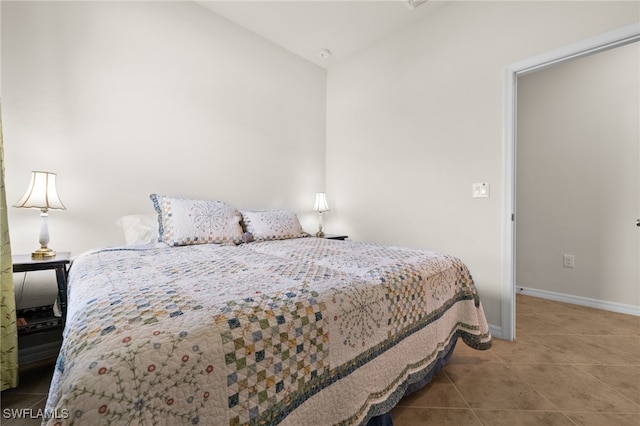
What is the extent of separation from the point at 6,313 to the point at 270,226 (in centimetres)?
153

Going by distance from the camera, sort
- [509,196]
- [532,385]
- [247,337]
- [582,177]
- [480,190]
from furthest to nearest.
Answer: [582,177]
[480,190]
[509,196]
[532,385]
[247,337]

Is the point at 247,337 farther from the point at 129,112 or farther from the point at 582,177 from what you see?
the point at 582,177

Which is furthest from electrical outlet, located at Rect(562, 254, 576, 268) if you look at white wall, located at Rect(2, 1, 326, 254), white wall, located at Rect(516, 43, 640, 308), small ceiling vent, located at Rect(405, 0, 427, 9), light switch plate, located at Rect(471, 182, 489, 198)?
white wall, located at Rect(2, 1, 326, 254)

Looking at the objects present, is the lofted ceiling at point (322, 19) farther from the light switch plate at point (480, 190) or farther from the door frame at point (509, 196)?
the light switch plate at point (480, 190)

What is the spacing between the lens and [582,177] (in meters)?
2.77

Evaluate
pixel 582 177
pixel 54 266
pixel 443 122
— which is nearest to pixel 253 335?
pixel 54 266

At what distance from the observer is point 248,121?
2.82 meters

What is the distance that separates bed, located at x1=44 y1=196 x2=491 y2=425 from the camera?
0.52 meters

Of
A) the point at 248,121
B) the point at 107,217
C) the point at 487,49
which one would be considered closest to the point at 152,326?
the point at 107,217

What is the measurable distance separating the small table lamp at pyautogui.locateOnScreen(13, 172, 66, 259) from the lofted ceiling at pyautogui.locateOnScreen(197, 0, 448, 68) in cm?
200

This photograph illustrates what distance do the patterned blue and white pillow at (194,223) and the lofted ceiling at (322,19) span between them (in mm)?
1931

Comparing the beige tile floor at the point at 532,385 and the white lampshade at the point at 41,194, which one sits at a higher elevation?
the white lampshade at the point at 41,194

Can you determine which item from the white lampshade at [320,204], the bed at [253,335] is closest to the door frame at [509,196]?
the bed at [253,335]

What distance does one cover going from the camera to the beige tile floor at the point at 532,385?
49.0 inches
